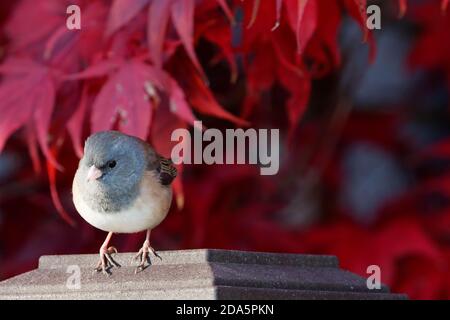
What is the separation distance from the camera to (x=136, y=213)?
5.04 ft

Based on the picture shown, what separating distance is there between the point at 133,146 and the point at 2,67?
655 millimetres

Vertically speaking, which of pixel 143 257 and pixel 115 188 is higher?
pixel 115 188

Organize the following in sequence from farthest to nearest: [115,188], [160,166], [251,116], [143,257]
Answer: [251,116] < [160,166] < [115,188] < [143,257]

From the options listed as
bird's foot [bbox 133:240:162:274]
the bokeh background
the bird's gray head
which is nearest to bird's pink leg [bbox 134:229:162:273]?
bird's foot [bbox 133:240:162:274]

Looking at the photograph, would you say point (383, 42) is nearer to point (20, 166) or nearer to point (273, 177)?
point (273, 177)

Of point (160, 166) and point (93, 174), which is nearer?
point (93, 174)

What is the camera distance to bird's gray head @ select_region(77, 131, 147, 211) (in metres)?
1.51

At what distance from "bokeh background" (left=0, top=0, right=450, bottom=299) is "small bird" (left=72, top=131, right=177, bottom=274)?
297 millimetres

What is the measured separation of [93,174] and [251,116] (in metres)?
1.36

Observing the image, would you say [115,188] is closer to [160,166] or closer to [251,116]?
[160,166]

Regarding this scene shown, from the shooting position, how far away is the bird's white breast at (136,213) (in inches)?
60.1

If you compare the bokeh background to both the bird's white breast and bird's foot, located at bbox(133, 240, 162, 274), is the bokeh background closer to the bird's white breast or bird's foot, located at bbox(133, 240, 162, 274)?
the bird's white breast

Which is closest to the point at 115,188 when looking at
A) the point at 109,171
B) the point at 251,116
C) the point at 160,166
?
the point at 109,171

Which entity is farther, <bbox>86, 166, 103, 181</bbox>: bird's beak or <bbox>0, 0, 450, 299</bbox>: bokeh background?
<bbox>0, 0, 450, 299</bbox>: bokeh background
